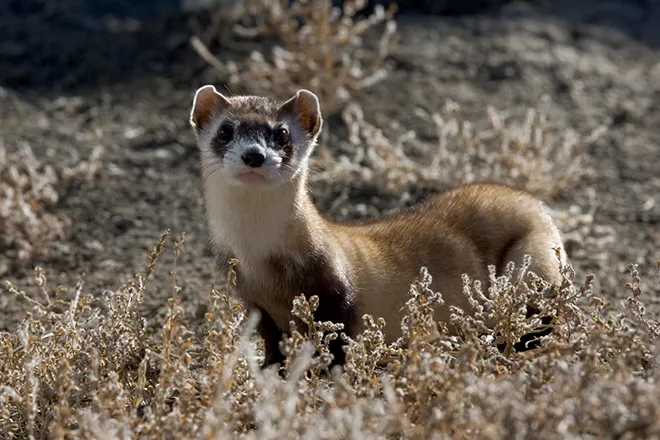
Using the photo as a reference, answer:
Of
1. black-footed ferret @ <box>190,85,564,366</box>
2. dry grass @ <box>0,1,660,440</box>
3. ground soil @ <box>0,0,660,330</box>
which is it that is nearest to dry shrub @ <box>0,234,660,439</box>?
dry grass @ <box>0,1,660,440</box>

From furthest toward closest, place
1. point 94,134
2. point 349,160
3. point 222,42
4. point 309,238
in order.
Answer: point 222,42 → point 94,134 → point 349,160 → point 309,238

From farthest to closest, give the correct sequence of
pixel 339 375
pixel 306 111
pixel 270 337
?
pixel 306 111
pixel 270 337
pixel 339 375

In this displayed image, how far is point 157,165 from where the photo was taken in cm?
612

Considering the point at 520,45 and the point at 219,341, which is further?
the point at 520,45

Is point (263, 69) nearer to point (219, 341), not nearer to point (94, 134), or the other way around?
point (94, 134)

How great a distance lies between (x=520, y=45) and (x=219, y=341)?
5.36 m

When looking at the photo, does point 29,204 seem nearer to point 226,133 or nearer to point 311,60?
point 311,60

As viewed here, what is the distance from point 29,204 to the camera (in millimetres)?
5406

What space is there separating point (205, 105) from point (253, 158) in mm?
506

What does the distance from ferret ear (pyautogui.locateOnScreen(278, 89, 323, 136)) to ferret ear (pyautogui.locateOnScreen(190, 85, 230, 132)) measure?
254 millimetres

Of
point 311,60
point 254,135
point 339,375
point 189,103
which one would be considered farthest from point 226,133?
point 189,103

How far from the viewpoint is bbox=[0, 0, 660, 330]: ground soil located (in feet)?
17.0

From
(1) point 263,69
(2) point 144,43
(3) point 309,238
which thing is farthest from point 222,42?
(3) point 309,238

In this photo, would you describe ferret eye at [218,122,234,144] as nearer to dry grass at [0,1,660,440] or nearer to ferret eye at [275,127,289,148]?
ferret eye at [275,127,289,148]
